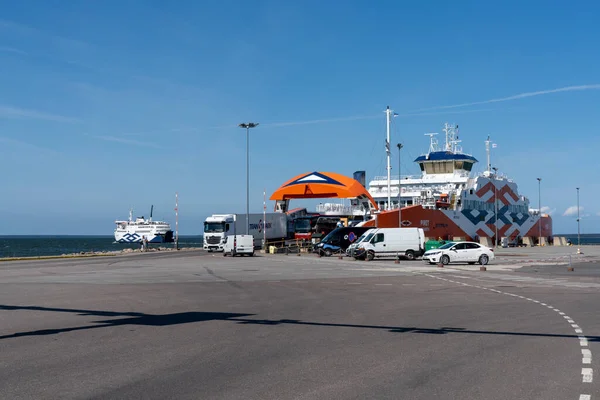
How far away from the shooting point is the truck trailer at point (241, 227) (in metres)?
60.5

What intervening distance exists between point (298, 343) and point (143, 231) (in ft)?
498

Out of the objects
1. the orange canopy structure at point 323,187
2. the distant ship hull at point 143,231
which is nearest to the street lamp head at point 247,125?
the orange canopy structure at point 323,187

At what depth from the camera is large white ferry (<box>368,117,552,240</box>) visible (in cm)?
6338

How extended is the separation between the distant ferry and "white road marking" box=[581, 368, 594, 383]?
15103 cm

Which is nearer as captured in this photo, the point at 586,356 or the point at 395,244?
the point at 586,356

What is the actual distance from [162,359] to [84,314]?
241 inches

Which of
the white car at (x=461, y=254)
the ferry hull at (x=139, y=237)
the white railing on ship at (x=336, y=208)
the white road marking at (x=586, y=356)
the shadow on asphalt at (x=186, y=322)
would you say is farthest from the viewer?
the ferry hull at (x=139, y=237)

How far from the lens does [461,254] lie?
38719 mm

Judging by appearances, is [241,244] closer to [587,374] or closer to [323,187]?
[323,187]

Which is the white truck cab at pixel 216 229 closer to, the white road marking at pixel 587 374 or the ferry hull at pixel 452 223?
the ferry hull at pixel 452 223

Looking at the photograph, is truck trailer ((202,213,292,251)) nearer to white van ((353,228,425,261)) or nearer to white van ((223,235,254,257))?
white van ((223,235,254,257))

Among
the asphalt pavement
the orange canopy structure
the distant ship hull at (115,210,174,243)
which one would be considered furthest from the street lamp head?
the distant ship hull at (115,210,174,243)

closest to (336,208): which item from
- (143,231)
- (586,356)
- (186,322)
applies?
(186,322)

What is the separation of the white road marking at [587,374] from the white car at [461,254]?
1192 inches
